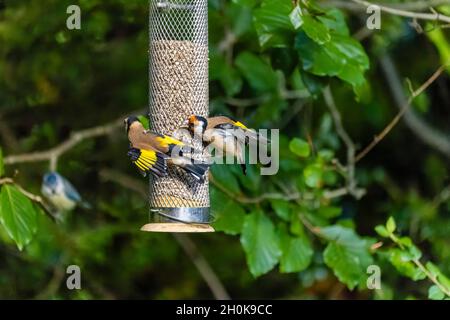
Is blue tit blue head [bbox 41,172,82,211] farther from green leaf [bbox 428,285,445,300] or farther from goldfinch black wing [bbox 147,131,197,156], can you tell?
green leaf [bbox 428,285,445,300]

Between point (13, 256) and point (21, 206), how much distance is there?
101 inches

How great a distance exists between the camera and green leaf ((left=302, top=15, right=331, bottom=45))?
442cm

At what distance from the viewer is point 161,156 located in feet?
13.9

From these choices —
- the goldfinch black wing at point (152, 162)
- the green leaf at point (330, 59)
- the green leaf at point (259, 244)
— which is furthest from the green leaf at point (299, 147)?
the goldfinch black wing at point (152, 162)

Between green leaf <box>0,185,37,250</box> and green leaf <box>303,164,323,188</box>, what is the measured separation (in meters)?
1.47

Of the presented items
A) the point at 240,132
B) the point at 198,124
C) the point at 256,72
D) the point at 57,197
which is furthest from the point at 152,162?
the point at 57,197

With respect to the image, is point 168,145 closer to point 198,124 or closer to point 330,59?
point 198,124

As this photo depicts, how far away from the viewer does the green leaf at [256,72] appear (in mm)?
5867

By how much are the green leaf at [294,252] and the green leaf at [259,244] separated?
0.06m

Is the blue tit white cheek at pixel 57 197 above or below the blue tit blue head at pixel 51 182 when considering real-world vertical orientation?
below

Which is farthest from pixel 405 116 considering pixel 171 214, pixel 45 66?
pixel 171 214

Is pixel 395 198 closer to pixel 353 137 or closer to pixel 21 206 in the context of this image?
pixel 353 137

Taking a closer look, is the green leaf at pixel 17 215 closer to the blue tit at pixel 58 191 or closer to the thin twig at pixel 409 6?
the blue tit at pixel 58 191

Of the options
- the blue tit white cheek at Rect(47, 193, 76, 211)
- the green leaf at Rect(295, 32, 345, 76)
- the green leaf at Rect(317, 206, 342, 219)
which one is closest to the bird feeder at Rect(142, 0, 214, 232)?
the green leaf at Rect(295, 32, 345, 76)
